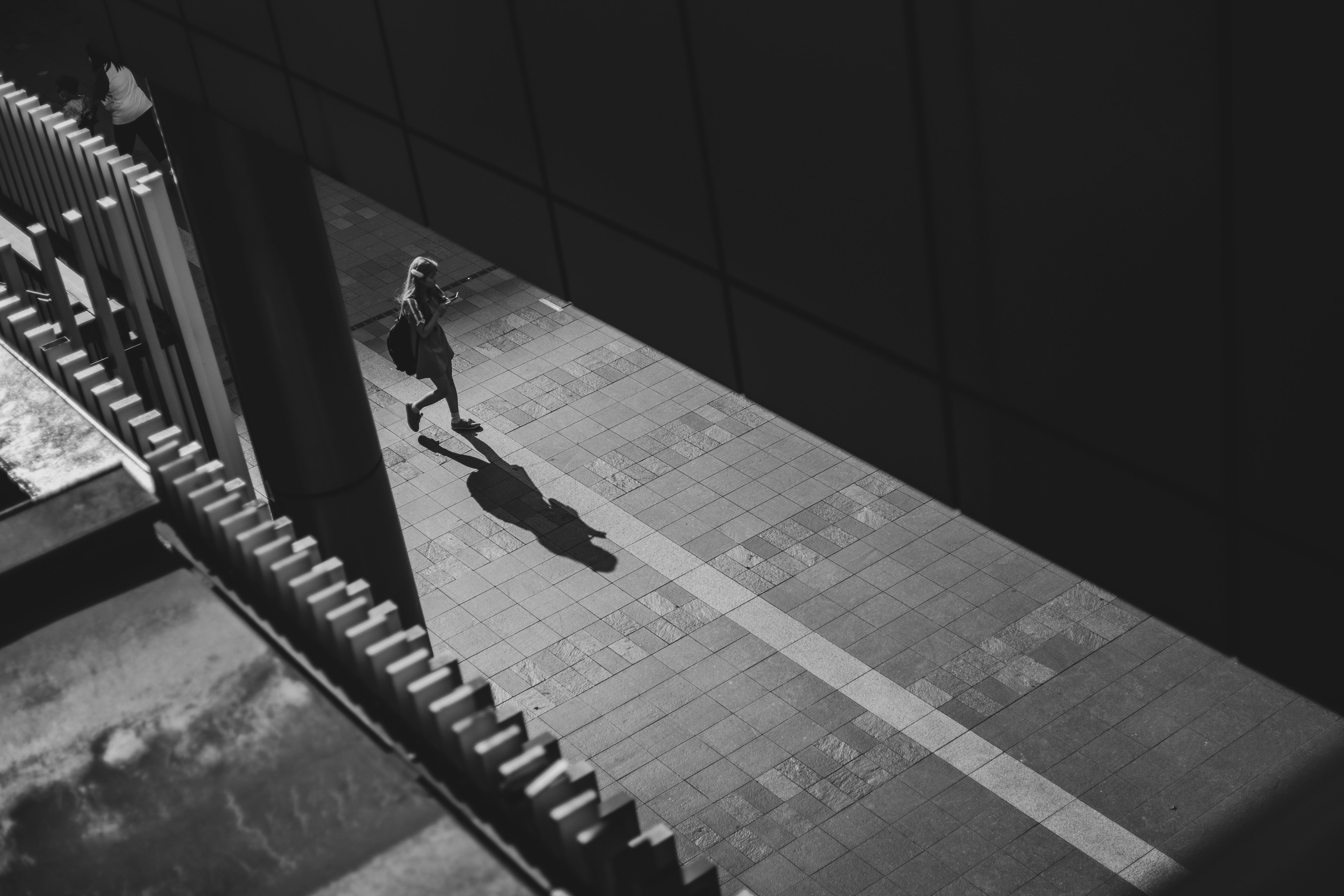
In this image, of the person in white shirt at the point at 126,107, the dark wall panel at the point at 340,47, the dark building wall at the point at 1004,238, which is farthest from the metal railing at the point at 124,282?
the person in white shirt at the point at 126,107

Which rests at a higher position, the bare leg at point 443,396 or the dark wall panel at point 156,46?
the dark wall panel at point 156,46

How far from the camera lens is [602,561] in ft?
43.6

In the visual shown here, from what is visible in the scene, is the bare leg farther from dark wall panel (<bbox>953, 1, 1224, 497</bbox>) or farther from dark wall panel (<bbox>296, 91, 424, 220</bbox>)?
dark wall panel (<bbox>953, 1, 1224, 497</bbox>)

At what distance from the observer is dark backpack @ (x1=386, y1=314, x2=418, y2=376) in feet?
45.9

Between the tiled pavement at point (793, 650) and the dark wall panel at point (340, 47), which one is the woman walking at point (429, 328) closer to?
the tiled pavement at point (793, 650)

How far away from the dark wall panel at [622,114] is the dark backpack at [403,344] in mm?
6598

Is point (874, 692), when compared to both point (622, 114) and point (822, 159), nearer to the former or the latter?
point (622, 114)

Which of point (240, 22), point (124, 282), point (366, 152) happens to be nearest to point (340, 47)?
point (366, 152)

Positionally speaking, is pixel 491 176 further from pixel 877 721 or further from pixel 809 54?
pixel 877 721

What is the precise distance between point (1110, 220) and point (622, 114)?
2.61m

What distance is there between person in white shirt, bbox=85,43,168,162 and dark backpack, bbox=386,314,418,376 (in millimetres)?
8084

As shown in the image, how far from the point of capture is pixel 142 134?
2102cm

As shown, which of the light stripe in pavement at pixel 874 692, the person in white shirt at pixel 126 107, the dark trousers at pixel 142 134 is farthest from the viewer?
the dark trousers at pixel 142 134

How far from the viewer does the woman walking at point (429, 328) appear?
44.5 feet
